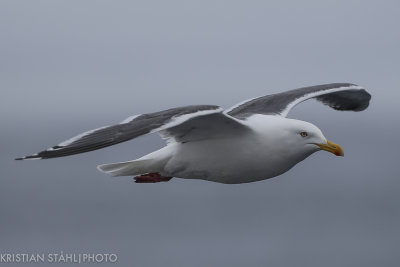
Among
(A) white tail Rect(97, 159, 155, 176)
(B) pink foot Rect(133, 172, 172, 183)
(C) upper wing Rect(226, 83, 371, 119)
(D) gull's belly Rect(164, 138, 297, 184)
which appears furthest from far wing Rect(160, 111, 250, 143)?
(C) upper wing Rect(226, 83, 371, 119)

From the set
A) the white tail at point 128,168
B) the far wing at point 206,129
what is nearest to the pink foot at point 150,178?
the white tail at point 128,168

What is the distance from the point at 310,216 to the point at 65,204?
45.2 m

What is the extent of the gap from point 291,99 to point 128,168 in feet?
11.0

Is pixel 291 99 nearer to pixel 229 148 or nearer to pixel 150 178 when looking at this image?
pixel 229 148

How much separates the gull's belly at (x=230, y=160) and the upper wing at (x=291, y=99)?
1310 mm

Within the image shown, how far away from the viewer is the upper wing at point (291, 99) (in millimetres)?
13891

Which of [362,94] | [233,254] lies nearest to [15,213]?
[233,254]

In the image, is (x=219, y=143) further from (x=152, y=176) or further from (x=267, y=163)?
(x=152, y=176)

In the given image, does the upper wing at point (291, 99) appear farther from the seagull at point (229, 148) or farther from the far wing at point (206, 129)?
the far wing at point (206, 129)

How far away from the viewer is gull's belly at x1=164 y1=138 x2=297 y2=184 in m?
11.9

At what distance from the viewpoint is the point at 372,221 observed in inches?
5418

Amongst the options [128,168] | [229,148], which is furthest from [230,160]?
[128,168]

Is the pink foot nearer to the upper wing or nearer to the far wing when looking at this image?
the far wing

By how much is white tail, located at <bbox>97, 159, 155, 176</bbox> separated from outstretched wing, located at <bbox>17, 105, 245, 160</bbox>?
105 cm
